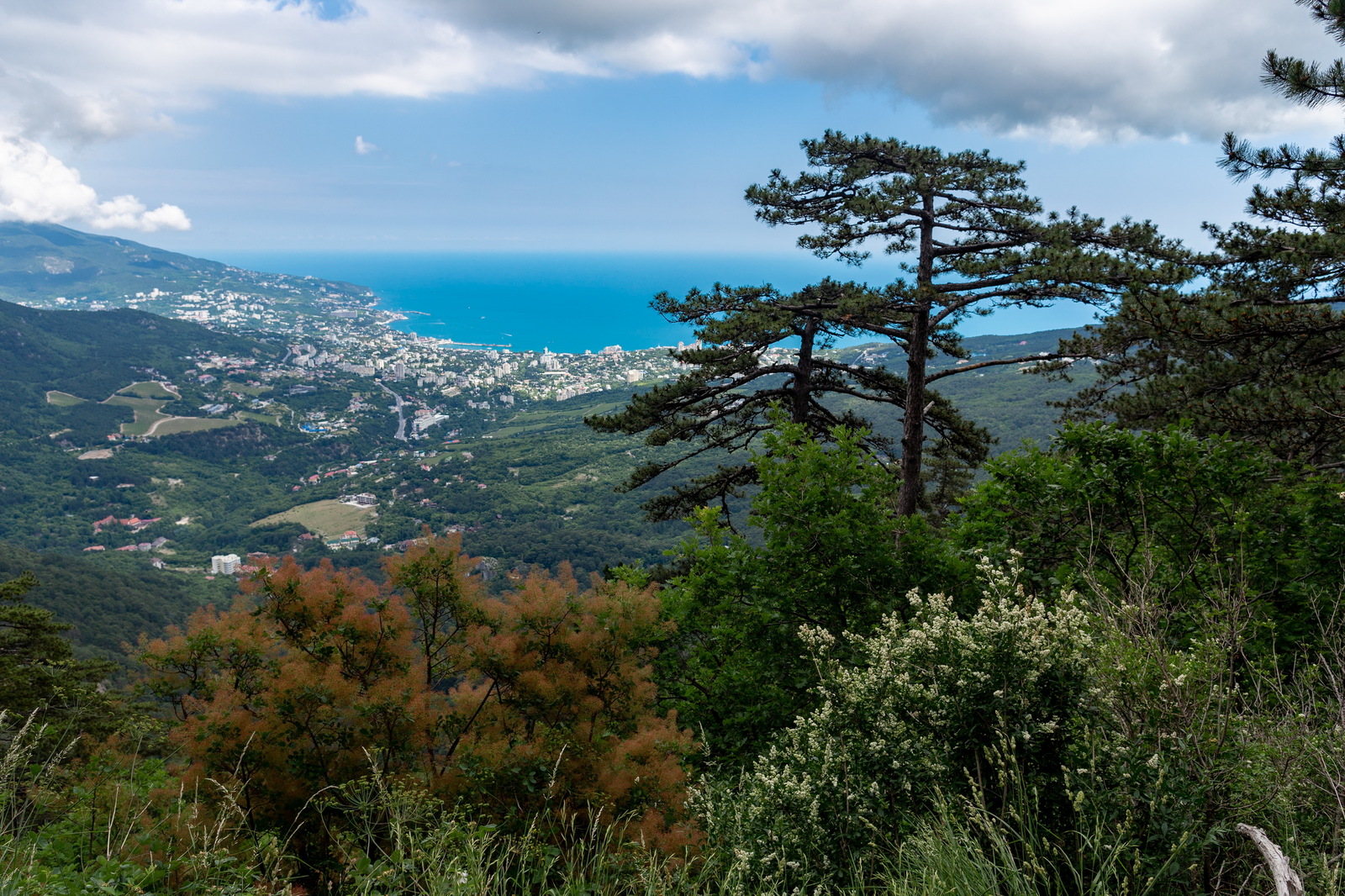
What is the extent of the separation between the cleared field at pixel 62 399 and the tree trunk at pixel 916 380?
185 metres

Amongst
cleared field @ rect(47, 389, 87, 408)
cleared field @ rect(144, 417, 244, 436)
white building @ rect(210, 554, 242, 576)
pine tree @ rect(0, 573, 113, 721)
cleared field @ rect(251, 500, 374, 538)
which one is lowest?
white building @ rect(210, 554, 242, 576)

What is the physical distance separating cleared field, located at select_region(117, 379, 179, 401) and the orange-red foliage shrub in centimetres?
17821

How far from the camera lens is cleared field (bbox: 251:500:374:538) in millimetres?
82750

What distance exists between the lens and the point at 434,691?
4.74 meters

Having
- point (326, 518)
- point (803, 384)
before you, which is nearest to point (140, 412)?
point (326, 518)

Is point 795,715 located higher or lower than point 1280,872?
lower

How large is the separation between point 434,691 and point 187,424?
159 m

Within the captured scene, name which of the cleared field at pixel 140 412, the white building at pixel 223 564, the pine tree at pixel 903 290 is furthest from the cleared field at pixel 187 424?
the pine tree at pixel 903 290

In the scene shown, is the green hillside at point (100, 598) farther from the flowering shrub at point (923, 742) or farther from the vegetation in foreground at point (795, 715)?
the flowering shrub at point (923, 742)

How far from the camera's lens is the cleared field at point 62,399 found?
5566 inches

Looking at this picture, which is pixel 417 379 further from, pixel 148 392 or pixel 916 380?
pixel 916 380

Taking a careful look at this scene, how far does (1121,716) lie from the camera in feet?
9.09

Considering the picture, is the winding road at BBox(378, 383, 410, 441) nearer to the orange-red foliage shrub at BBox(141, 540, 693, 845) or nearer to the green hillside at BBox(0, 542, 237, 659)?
the green hillside at BBox(0, 542, 237, 659)

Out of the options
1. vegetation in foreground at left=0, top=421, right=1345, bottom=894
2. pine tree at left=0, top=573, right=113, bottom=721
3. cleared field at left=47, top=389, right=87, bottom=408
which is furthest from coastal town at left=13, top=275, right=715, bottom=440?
vegetation in foreground at left=0, top=421, right=1345, bottom=894
